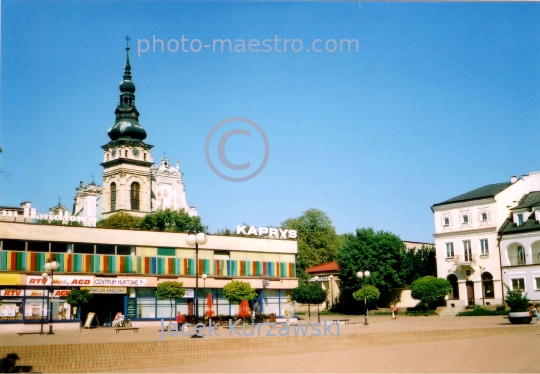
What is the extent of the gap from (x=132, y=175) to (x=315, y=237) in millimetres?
27952

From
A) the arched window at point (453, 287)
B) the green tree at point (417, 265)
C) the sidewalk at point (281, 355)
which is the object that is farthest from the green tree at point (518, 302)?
the green tree at point (417, 265)

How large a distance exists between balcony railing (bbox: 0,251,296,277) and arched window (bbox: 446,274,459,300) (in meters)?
17.1

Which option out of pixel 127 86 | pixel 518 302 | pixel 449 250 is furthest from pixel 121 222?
pixel 518 302

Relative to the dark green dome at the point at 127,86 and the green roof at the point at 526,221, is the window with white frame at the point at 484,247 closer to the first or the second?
the green roof at the point at 526,221

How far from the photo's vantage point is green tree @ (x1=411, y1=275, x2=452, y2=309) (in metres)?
54.8

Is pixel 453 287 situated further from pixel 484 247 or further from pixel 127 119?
pixel 127 119

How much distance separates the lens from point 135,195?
89.9 meters

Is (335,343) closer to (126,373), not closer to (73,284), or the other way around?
(126,373)

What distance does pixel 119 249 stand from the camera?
43.1m

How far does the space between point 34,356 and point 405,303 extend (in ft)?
156

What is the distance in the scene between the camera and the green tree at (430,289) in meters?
54.8

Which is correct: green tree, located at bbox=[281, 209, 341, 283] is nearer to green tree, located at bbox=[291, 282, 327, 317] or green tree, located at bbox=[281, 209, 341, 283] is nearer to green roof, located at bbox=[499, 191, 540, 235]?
green roof, located at bbox=[499, 191, 540, 235]

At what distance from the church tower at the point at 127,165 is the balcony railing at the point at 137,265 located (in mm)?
42133

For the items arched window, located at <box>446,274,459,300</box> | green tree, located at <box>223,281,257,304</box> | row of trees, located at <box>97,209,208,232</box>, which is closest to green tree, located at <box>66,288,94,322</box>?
green tree, located at <box>223,281,257,304</box>
